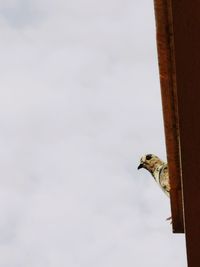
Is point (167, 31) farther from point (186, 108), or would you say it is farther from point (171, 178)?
point (171, 178)

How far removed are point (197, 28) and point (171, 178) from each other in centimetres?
499

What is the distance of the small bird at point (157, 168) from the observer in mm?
10458

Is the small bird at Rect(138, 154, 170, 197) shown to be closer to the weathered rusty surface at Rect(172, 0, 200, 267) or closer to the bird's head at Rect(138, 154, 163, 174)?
the bird's head at Rect(138, 154, 163, 174)

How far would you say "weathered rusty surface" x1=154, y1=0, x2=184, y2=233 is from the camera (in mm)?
5355

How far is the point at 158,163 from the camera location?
11.5m

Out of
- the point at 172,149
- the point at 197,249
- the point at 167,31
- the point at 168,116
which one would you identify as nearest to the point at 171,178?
the point at 172,149

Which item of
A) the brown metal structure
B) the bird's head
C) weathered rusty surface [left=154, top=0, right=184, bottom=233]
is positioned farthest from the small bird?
the brown metal structure

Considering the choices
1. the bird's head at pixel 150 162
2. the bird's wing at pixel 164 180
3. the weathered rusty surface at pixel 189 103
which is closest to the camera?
the weathered rusty surface at pixel 189 103

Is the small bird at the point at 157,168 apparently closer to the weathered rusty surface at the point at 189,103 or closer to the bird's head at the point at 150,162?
the bird's head at the point at 150,162

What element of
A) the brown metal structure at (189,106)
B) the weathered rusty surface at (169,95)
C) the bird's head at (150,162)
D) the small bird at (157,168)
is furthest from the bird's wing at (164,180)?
the brown metal structure at (189,106)

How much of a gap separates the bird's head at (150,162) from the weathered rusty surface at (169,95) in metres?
2.43

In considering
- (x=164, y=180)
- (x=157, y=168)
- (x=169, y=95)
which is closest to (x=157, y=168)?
(x=157, y=168)

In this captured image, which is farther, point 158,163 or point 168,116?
point 158,163

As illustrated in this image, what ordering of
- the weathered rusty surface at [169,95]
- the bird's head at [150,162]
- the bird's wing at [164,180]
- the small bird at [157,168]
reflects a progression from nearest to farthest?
the weathered rusty surface at [169,95] < the bird's wing at [164,180] < the small bird at [157,168] < the bird's head at [150,162]
